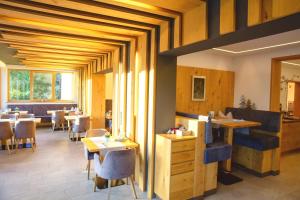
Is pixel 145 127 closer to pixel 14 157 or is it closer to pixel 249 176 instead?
pixel 249 176

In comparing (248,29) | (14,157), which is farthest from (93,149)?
(14,157)

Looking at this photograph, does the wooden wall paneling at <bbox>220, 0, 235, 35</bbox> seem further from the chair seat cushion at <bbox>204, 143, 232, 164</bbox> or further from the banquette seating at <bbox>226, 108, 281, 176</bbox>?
the banquette seating at <bbox>226, 108, 281, 176</bbox>

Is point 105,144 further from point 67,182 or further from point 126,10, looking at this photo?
point 126,10

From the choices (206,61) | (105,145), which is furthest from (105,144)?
(206,61)

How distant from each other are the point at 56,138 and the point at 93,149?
4363mm

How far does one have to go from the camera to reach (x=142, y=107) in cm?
324

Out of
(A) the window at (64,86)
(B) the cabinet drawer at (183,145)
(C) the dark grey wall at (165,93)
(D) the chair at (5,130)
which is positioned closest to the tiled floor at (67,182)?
(D) the chair at (5,130)

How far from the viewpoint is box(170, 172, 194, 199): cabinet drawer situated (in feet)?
9.12

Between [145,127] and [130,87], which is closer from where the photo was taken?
[145,127]

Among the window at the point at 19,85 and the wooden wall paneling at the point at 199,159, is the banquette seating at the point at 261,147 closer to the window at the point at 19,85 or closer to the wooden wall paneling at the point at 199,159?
the wooden wall paneling at the point at 199,159

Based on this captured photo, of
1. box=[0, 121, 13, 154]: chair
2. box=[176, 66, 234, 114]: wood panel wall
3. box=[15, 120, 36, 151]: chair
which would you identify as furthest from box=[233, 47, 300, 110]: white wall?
box=[0, 121, 13, 154]: chair

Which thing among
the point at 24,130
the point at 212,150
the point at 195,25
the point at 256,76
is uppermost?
the point at 195,25

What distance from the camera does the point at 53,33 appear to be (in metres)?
3.35

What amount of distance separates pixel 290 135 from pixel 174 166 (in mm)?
4288
